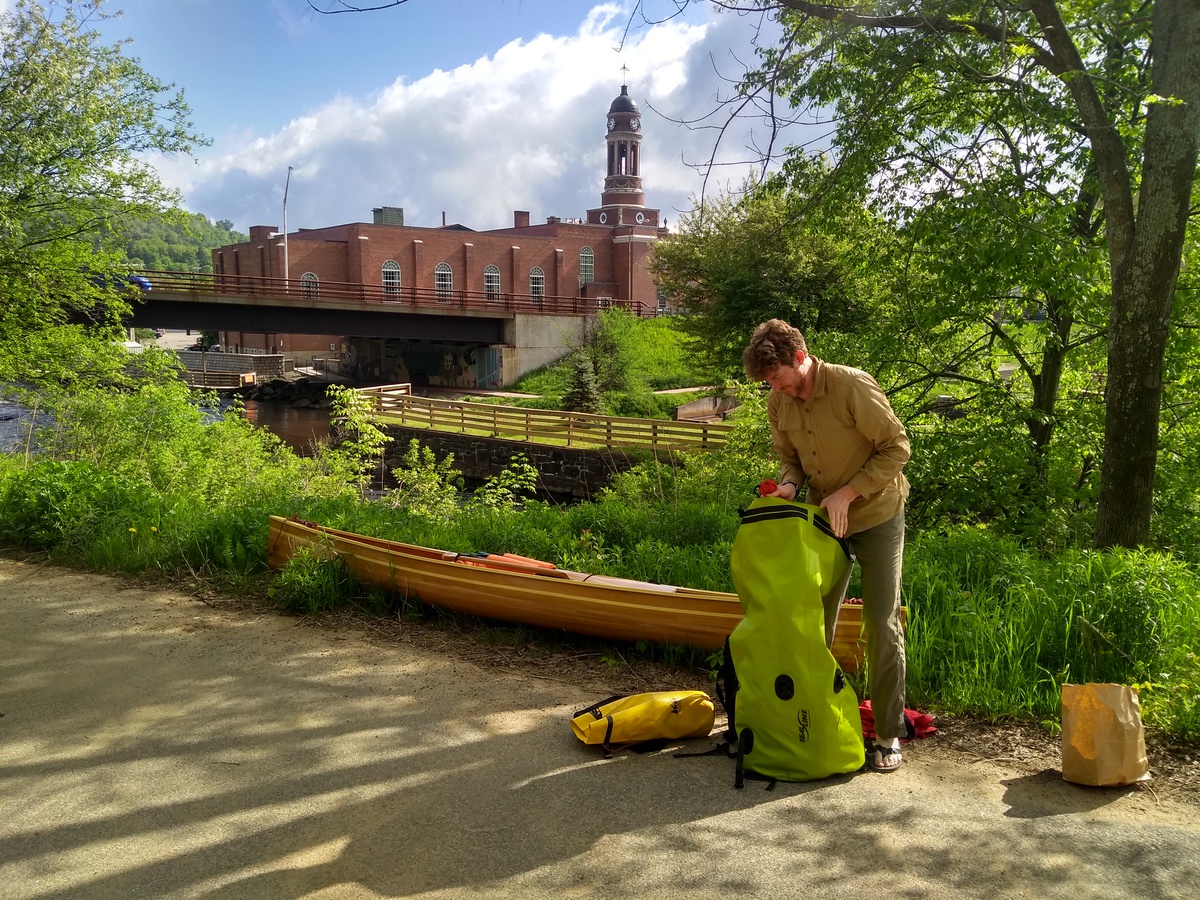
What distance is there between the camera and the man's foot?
3600 mm

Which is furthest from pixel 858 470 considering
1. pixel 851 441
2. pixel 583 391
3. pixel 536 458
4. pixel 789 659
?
pixel 583 391

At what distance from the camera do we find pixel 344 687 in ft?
15.0

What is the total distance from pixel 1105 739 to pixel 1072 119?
23.6 ft

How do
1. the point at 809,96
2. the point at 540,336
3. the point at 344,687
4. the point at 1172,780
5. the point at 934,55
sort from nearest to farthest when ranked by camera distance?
the point at 1172,780, the point at 344,687, the point at 934,55, the point at 809,96, the point at 540,336

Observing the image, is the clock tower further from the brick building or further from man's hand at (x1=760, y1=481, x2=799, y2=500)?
man's hand at (x1=760, y1=481, x2=799, y2=500)

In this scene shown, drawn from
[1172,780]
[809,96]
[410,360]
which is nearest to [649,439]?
[809,96]

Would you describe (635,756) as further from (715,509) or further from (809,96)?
(809,96)

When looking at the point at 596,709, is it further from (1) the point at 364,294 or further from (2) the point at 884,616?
(1) the point at 364,294

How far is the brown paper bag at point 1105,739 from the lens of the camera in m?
3.35

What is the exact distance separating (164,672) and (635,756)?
107 inches

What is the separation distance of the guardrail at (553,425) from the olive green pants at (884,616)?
1603cm

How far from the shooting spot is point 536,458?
87.4 feet

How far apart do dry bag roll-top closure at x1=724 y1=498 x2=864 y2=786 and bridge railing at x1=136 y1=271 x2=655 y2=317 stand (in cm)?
3120

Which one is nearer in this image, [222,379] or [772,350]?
[772,350]
